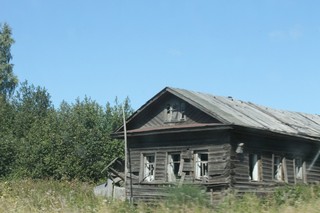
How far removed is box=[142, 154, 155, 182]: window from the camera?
830 inches

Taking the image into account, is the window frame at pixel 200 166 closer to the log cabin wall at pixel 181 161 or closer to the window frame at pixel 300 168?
the log cabin wall at pixel 181 161

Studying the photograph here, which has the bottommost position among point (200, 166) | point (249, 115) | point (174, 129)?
point (200, 166)

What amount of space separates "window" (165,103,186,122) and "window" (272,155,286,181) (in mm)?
4244

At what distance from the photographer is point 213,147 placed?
18984 mm

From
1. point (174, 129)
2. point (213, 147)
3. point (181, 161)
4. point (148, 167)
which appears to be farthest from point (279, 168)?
point (148, 167)

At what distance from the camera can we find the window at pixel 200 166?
1927 centimetres

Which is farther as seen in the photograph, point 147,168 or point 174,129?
point 147,168

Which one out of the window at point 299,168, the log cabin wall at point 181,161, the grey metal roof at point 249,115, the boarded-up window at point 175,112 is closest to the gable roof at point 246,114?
the grey metal roof at point 249,115

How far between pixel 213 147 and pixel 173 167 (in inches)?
87.8

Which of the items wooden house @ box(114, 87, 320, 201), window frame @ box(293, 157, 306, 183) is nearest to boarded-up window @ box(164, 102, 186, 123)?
wooden house @ box(114, 87, 320, 201)

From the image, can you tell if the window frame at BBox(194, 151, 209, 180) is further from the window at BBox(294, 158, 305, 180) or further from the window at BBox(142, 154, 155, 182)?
the window at BBox(294, 158, 305, 180)

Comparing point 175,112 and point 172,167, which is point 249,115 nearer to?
point 175,112

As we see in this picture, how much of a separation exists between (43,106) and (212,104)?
4474 cm

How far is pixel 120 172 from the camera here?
25000 millimetres
